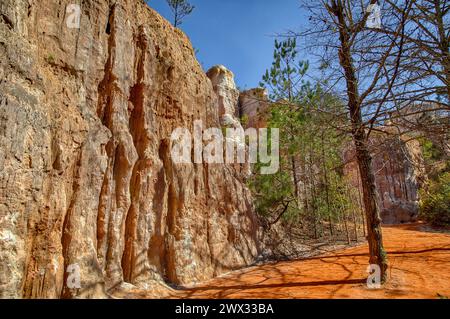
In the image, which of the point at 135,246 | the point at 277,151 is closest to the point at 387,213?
the point at 277,151

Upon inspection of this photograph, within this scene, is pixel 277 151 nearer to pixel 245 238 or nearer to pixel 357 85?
pixel 245 238

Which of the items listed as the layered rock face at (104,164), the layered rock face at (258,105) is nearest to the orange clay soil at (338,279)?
the layered rock face at (104,164)

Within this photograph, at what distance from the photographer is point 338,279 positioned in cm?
597

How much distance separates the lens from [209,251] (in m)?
7.07

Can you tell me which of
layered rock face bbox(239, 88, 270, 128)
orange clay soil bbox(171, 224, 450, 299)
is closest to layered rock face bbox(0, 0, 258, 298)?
orange clay soil bbox(171, 224, 450, 299)

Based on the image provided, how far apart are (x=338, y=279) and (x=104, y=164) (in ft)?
17.4

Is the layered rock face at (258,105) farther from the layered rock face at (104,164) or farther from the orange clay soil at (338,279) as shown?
the orange clay soil at (338,279)

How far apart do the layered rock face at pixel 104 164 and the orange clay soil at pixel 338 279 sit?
89 centimetres

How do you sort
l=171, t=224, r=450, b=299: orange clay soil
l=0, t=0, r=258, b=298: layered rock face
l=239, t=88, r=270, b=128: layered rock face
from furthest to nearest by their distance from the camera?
l=171, t=224, r=450, b=299: orange clay soil < l=239, t=88, r=270, b=128: layered rock face < l=0, t=0, r=258, b=298: layered rock face

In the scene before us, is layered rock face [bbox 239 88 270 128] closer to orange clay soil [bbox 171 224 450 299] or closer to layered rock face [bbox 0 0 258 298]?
layered rock face [bbox 0 0 258 298]

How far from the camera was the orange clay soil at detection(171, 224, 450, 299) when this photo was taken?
4.98 meters

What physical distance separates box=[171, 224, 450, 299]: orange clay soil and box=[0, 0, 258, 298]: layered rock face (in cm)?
89

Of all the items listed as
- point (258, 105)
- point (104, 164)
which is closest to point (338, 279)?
point (104, 164)
